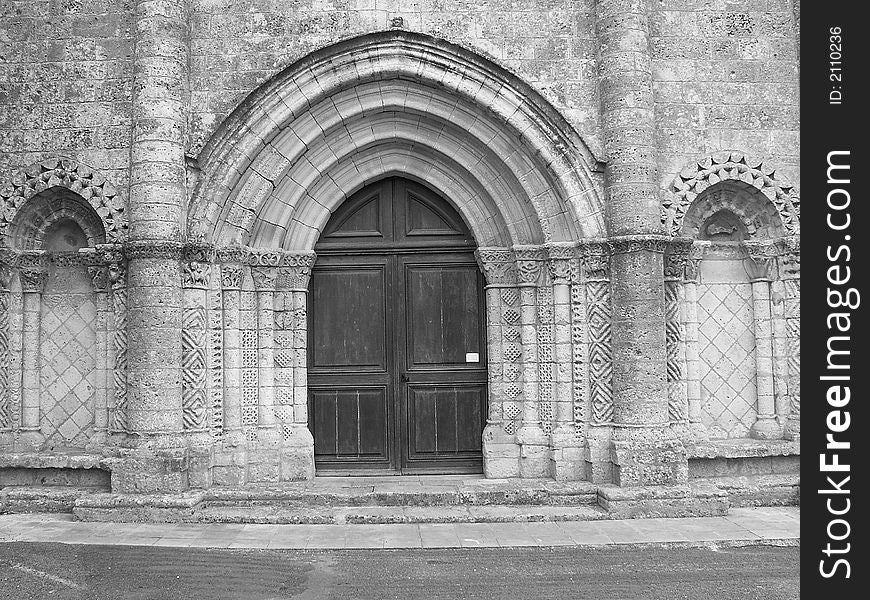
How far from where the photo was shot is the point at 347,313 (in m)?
7.95

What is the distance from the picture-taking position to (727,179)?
745 centimetres

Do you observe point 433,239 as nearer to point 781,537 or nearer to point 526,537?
point 526,537

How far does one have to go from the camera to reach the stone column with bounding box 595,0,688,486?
6918 mm

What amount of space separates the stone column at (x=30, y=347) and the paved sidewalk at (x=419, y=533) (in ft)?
3.48

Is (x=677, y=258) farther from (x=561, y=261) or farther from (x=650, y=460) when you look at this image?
(x=650, y=460)

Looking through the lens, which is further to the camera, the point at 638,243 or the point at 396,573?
the point at 638,243

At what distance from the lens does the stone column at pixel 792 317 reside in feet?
24.5

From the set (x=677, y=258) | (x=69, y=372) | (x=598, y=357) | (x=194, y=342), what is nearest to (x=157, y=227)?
(x=194, y=342)

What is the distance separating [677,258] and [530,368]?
179 centimetres

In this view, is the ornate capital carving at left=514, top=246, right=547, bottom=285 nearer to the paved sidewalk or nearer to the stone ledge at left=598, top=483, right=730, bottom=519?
the stone ledge at left=598, top=483, right=730, bottom=519

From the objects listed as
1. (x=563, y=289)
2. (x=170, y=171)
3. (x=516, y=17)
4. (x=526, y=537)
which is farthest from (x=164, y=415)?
(x=516, y=17)

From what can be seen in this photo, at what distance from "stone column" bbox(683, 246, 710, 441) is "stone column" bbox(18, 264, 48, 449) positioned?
638cm

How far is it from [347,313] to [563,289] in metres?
2.25

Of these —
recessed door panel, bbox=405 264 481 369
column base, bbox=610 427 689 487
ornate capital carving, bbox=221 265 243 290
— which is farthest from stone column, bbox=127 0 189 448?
column base, bbox=610 427 689 487
